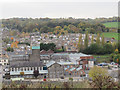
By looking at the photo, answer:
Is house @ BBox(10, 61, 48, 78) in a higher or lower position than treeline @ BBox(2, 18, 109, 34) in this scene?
lower

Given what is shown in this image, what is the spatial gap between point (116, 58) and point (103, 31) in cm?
778

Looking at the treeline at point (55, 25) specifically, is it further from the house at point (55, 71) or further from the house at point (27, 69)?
the house at point (55, 71)

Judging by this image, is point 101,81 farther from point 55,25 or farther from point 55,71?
point 55,25

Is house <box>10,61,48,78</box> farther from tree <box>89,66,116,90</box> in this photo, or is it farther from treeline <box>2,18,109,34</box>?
treeline <box>2,18,109,34</box>

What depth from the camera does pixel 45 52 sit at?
10086mm

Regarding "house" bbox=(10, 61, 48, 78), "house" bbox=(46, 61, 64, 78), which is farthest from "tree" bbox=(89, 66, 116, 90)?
"house" bbox=(10, 61, 48, 78)

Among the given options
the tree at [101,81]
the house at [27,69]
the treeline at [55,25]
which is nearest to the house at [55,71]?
the house at [27,69]

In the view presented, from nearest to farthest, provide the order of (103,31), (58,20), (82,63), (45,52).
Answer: (82,63)
(45,52)
(103,31)
(58,20)

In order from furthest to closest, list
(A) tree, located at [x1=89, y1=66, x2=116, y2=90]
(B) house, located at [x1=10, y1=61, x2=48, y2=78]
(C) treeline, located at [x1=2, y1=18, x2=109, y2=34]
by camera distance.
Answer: (C) treeline, located at [x1=2, y1=18, x2=109, y2=34] → (B) house, located at [x1=10, y1=61, x2=48, y2=78] → (A) tree, located at [x1=89, y1=66, x2=116, y2=90]

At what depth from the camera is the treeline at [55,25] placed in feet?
58.3

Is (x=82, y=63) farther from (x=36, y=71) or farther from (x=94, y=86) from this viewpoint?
(x=94, y=86)

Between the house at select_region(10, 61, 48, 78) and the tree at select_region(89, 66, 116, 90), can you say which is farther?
the house at select_region(10, 61, 48, 78)

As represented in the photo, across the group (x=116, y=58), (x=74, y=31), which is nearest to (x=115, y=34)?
(x=74, y=31)

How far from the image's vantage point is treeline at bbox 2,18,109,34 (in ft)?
58.3
